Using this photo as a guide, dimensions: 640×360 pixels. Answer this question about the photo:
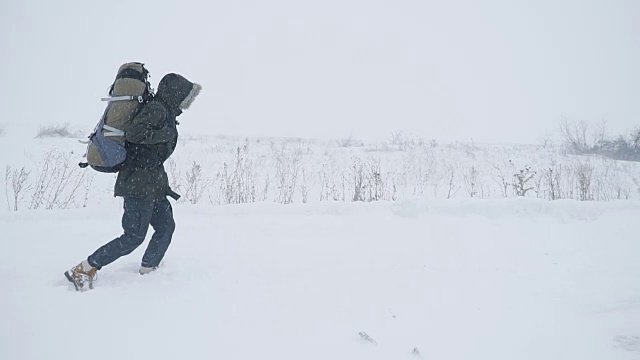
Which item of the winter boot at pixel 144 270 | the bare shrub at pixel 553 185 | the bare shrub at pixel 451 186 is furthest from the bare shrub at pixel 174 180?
the bare shrub at pixel 553 185

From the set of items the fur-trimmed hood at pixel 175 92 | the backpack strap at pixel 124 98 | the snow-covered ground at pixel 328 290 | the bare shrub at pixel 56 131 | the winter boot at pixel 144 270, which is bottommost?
the snow-covered ground at pixel 328 290

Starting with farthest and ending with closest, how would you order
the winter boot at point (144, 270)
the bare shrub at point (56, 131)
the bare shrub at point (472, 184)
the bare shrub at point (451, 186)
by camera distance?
the bare shrub at point (56, 131) < the bare shrub at point (472, 184) < the bare shrub at point (451, 186) < the winter boot at point (144, 270)

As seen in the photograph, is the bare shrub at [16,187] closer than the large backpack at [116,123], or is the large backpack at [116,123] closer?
the large backpack at [116,123]

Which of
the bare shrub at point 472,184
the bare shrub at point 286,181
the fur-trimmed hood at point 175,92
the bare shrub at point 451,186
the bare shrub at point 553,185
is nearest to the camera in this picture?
the fur-trimmed hood at point 175,92

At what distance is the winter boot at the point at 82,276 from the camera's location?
262 cm

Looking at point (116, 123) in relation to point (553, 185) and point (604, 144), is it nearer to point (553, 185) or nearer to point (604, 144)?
point (553, 185)

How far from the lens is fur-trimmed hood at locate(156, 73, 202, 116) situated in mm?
2770

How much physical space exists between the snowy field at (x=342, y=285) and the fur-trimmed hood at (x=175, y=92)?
1.36m

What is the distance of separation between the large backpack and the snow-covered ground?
0.94 m

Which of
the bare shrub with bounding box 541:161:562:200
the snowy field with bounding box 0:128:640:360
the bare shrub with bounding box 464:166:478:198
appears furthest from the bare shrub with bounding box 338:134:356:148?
the snowy field with bounding box 0:128:640:360

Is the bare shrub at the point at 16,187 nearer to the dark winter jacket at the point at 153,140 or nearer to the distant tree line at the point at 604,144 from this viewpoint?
the dark winter jacket at the point at 153,140

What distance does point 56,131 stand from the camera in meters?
19.1

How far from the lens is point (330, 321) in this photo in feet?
7.75

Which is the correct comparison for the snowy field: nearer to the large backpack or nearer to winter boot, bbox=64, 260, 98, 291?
winter boot, bbox=64, 260, 98, 291
